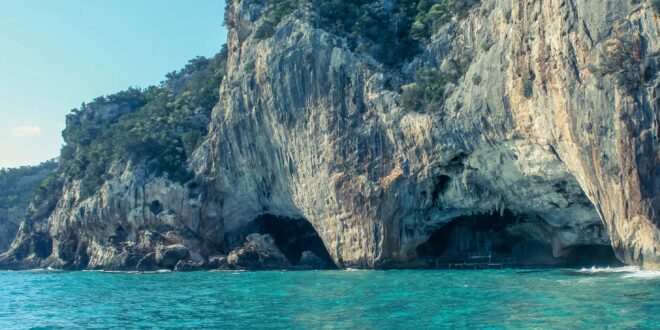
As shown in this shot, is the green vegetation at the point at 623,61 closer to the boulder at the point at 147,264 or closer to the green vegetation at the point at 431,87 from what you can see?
the green vegetation at the point at 431,87

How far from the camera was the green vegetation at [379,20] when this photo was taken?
4206 centimetres

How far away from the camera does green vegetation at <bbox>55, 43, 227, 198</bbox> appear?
51125 mm

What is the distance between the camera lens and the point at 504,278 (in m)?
27.9

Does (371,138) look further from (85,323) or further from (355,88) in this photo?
(85,323)

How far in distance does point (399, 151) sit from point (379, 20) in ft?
40.3

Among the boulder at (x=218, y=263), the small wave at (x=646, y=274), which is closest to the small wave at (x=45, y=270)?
the boulder at (x=218, y=263)

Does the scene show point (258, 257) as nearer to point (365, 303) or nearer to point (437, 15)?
point (437, 15)

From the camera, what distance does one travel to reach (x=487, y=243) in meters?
39.3

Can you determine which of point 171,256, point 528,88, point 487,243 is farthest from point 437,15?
point 171,256

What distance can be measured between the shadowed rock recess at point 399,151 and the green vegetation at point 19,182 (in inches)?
822

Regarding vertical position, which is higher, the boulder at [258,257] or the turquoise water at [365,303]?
the boulder at [258,257]

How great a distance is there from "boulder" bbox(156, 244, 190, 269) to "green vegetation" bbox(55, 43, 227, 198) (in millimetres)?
5661

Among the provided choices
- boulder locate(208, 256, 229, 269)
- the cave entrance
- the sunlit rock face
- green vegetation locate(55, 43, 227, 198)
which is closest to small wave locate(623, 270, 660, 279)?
the sunlit rock face

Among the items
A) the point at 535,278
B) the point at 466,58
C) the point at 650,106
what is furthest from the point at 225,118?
the point at 650,106
